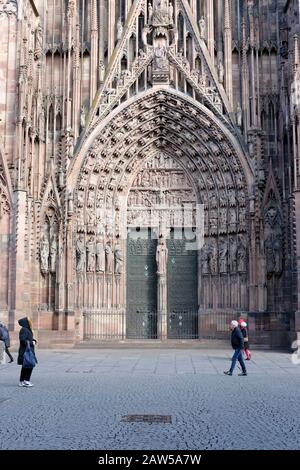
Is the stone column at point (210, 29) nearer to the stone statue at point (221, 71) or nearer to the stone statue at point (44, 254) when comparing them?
the stone statue at point (221, 71)

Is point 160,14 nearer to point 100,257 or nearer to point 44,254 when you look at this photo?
point 100,257

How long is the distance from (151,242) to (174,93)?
6.25 m

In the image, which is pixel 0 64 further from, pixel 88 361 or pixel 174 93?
pixel 88 361

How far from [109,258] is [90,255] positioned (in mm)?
883

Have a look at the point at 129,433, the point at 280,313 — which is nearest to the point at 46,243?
the point at 280,313

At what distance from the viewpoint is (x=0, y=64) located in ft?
75.0

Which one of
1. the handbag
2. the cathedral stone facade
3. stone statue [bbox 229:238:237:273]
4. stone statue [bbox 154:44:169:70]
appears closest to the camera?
the handbag

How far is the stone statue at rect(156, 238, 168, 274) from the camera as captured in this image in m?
25.5

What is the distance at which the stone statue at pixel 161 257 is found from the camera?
25516mm

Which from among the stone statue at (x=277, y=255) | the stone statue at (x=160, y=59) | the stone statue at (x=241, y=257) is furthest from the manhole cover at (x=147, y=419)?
the stone statue at (x=160, y=59)

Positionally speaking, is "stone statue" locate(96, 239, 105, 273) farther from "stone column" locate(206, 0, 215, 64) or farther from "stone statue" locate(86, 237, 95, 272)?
"stone column" locate(206, 0, 215, 64)

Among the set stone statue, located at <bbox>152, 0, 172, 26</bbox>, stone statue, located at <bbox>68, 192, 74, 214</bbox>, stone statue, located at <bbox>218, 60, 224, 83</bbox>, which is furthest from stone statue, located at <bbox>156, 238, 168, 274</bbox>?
stone statue, located at <bbox>152, 0, 172, 26</bbox>

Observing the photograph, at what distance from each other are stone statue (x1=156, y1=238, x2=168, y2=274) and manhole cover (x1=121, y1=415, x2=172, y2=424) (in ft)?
54.8

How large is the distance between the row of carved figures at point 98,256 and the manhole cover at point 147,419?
16.0 meters
